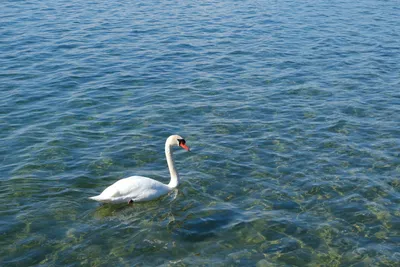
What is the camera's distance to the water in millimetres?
11766

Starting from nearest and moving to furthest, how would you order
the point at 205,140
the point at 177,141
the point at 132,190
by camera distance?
1. the point at 132,190
2. the point at 177,141
3. the point at 205,140

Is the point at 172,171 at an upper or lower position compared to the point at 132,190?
lower

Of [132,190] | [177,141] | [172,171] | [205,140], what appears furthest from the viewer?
[205,140]

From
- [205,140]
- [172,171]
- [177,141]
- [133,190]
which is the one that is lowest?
[205,140]

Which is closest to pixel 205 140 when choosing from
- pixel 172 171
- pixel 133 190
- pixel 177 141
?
pixel 177 141

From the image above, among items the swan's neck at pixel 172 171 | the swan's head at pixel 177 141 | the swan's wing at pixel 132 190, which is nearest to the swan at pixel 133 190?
the swan's wing at pixel 132 190

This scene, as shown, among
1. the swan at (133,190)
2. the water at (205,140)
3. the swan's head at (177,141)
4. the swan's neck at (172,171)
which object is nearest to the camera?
the water at (205,140)

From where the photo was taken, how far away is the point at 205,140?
16938 mm

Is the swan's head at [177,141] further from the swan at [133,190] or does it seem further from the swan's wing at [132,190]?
the swan's wing at [132,190]

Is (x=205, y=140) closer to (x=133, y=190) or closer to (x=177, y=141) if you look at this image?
(x=177, y=141)

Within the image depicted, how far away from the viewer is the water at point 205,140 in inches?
463

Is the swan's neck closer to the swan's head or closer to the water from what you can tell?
the swan's head

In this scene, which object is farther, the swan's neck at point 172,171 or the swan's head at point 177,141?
the swan's head at point 177,141

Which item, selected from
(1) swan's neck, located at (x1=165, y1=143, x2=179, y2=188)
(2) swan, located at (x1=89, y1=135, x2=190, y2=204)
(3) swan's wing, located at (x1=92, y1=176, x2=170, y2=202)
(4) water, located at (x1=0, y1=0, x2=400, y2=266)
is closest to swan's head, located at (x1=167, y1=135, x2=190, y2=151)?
(1) swan's neck, located at (x1=165, y1=143, x2=179, y2=188)
